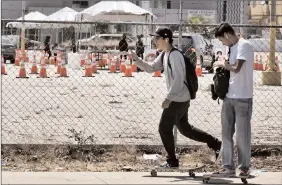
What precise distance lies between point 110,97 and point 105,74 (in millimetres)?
7626

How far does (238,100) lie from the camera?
7559 millimetres

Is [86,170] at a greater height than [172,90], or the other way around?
[172,90]

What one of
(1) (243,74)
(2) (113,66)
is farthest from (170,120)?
(2) (113,66)

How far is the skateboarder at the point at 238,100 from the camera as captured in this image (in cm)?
752

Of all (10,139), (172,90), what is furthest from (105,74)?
(172,90)

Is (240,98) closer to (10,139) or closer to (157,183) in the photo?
(157,183)

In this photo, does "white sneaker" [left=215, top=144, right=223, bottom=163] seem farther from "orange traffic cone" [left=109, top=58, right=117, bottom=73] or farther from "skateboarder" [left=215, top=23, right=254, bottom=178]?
"orange traffic cone" [left=109, top=58, right=117, bottom=73]

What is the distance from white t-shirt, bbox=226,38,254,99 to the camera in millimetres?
7504

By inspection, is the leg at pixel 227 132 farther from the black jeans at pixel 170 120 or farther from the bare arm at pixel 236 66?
the black jeans at pixel 170 120

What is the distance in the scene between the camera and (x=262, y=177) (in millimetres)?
7957

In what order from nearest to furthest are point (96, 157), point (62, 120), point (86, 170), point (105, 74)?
1. point (86, 170)
2. point (96, 157)
3. point (62, 120)
4. point (105, 74)

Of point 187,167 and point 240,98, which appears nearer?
point 240,98

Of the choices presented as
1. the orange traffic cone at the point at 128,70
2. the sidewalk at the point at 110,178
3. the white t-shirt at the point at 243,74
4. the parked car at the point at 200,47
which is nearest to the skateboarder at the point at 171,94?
the sidewalk at the point at 110,178

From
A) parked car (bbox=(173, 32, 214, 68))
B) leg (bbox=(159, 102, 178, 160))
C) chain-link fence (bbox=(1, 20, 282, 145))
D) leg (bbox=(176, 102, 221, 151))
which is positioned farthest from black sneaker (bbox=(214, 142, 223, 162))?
parked car (bbox=(173, 32, 214, 68))
